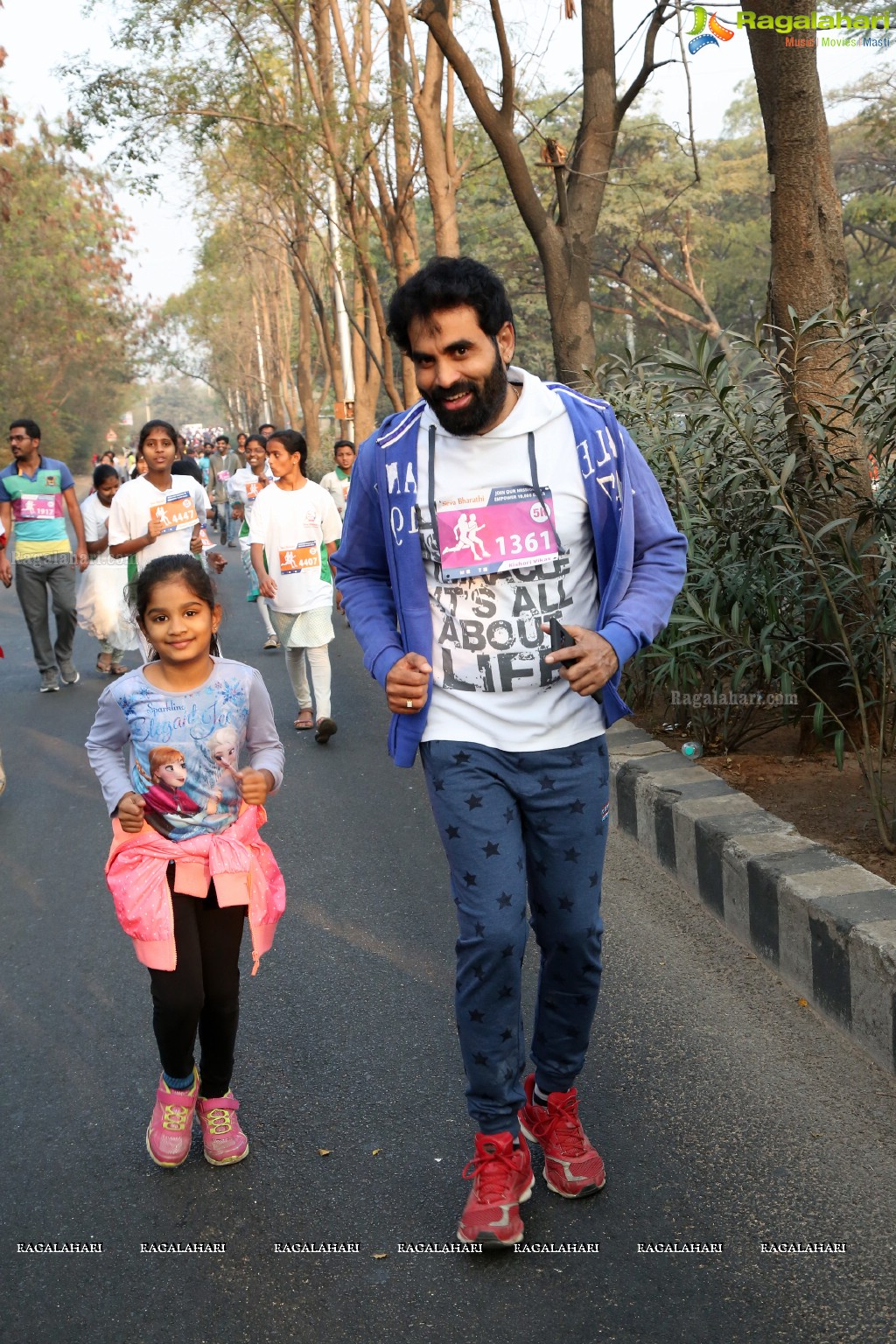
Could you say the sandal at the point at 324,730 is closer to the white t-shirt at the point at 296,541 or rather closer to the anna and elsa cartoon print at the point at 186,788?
the white t-shirt at the point at 296,541

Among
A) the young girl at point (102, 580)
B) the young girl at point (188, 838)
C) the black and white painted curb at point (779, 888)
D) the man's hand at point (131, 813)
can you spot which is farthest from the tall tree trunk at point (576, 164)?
the man's hand at point (131, 813)

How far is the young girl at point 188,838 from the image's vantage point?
132 inches

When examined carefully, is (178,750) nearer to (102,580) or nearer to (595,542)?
(595,542)

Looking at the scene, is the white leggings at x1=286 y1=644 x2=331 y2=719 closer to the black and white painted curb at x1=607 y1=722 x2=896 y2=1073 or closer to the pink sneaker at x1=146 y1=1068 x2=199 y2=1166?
the black and white painted curb at x1=607 y1=722 x2=896 y2=1073

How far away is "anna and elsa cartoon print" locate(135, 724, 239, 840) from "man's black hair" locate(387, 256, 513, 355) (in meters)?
1.07

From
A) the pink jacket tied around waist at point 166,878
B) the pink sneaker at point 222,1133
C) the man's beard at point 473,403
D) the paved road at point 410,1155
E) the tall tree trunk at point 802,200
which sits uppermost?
the tall tree trunk at point 802,200

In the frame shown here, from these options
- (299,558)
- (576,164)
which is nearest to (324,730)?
(299,558)

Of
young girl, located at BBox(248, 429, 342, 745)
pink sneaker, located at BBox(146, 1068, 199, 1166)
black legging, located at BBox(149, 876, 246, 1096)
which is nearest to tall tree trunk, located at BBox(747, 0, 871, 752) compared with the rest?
young girl, located at BBox(248, 429, 342, 745)

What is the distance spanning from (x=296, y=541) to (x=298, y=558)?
0.36 ft

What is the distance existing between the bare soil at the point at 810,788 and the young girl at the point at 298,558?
7.99 feet

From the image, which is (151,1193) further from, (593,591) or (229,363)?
(229,363)

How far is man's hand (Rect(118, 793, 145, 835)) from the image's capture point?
3.25 meters

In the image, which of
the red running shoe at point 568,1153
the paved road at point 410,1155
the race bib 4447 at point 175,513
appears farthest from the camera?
the race bib 4447 at point 175,513

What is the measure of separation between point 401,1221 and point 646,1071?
0.94 meters
